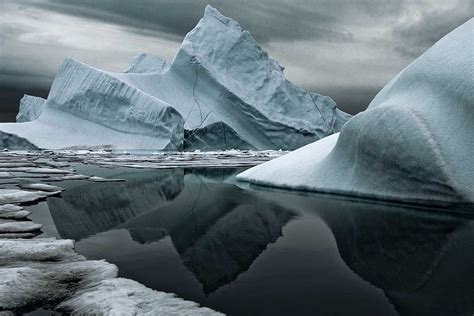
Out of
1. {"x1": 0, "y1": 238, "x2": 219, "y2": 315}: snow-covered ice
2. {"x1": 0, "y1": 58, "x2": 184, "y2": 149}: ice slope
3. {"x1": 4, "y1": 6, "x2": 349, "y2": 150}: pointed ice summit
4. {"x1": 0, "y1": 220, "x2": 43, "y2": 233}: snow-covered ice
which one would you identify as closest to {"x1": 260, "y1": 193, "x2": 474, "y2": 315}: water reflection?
{"x1": 0, "y1": 238, "x2": 219, "y2": 315}: snow-covered ice

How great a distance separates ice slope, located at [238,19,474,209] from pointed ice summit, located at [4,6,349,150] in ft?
94.7

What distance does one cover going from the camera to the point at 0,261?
160 inches

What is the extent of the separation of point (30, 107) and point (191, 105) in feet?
104

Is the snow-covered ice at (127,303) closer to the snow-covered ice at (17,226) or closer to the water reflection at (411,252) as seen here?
the water reflection at (411,252)

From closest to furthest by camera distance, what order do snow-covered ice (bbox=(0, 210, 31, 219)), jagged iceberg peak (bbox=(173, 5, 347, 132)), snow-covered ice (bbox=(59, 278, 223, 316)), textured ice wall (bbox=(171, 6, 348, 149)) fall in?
snow-covered ice (bbox=(59, 278, 223, 316)) < snow-covered ice (bbox=(0, 210, 31, 219)) < textured ice wall (bbox=(171, 6, 348, 149)) < jagged iceberg peak (bbox=(173, 5, 347, 132))

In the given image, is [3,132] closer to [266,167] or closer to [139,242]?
[266,167]

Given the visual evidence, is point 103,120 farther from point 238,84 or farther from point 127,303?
point 127,303

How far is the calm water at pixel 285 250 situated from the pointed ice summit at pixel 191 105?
98.8 feet

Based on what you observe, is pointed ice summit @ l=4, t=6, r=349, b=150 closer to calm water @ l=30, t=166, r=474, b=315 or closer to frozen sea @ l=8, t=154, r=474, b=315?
frozen sea @ l=8, t=154, r=474, b=315

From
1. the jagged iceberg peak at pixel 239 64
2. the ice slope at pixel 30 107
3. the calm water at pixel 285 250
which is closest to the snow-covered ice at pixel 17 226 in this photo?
the calm water at pixel 285 250

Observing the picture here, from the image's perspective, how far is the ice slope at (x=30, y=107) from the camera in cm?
6050

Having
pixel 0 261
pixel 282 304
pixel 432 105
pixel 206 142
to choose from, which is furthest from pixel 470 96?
pixel 206 142

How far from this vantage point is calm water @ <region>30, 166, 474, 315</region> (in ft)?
11.2

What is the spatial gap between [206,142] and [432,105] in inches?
1384
